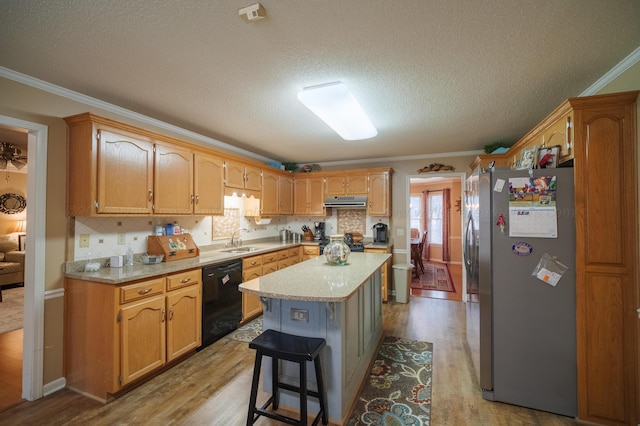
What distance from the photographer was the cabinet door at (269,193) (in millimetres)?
4469

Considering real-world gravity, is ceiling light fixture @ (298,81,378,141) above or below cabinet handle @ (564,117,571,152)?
above

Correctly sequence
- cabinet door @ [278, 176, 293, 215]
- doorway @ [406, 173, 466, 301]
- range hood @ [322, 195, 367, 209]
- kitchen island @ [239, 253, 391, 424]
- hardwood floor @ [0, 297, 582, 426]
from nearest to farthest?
kitchen island @ [239, 253, 391, 424] < hardwood floor @ [0, 297, 582, 426] < range hood @ [322, 195, 367, 209] < cabinet door @ [278, 176, 293, 215] < doorway @ [406, 173, 466, 301]

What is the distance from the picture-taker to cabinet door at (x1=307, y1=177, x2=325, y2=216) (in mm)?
5176

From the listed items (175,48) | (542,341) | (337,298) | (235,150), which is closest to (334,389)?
(337,298)

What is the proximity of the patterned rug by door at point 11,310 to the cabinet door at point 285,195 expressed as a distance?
369cm

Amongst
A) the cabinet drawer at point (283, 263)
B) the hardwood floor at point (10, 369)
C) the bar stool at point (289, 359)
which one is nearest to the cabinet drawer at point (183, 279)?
the bar stool at point (289, 359)

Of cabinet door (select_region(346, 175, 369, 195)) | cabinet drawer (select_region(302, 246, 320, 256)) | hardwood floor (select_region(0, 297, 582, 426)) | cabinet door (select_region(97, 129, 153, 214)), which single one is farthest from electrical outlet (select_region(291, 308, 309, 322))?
cabinet door (select_region(346, 175, 369, 195))

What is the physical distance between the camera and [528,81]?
7.14 ft

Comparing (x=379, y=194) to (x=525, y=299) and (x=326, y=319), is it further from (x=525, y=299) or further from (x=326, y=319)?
(x=326, y=319)

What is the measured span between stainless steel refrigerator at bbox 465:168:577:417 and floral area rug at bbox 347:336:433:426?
1.66 feet

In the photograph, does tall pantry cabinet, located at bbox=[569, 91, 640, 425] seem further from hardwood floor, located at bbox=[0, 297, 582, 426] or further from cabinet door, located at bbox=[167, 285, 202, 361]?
cabinet door, located at bbox=[167, 285, 202, 361]

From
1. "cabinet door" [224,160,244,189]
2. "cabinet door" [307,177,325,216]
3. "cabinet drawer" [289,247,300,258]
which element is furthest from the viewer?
"cabinet door" [307,177,325,216]

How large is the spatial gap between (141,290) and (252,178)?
2.25 m

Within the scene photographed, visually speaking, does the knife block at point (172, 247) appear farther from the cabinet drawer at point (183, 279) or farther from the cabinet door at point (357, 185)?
the cabinet door at point (357, 185)
